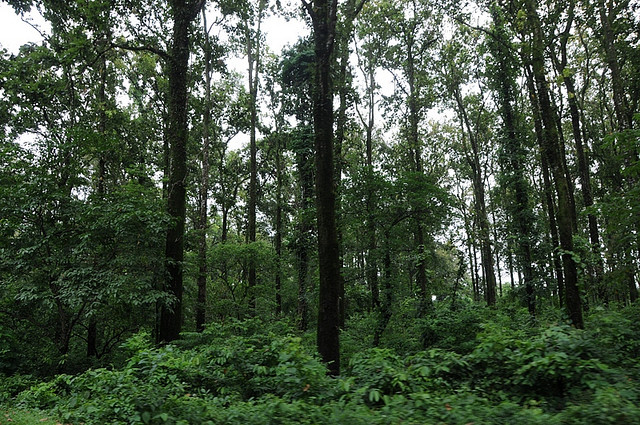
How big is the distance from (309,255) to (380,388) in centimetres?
1277

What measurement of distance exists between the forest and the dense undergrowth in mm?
37

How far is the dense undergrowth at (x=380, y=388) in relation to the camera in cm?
418

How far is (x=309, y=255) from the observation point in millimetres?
18219

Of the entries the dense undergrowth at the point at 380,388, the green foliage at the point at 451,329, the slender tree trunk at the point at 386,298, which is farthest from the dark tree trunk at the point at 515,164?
the dense undergrowth at the point at 380,388

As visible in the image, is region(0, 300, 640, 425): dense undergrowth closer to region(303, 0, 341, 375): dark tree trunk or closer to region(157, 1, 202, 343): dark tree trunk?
region(303, 0, 341, 375): dark tree trunk

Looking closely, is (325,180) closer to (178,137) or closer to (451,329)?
(178,137)

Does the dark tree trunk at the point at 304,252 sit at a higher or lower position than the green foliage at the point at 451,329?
higher

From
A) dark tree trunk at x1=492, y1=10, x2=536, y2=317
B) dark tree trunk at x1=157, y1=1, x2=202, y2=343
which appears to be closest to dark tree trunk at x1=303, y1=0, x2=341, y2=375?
dark tree trunk at x1=157, y1=1, x2=202, y2=343

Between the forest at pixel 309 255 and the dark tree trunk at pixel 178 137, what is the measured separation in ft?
0.19

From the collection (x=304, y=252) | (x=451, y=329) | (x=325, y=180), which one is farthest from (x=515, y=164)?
(x=325, y=180)

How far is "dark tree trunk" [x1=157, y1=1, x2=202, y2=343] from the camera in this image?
10.6 metres

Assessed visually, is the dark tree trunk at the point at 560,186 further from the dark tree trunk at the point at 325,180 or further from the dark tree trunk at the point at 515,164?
the dark tree trunk at the point at 515,164

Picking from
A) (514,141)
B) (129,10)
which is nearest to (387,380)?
(129,10)

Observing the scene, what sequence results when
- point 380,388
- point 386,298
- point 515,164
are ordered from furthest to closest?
point 515,164, point 386,298, point 380,388
